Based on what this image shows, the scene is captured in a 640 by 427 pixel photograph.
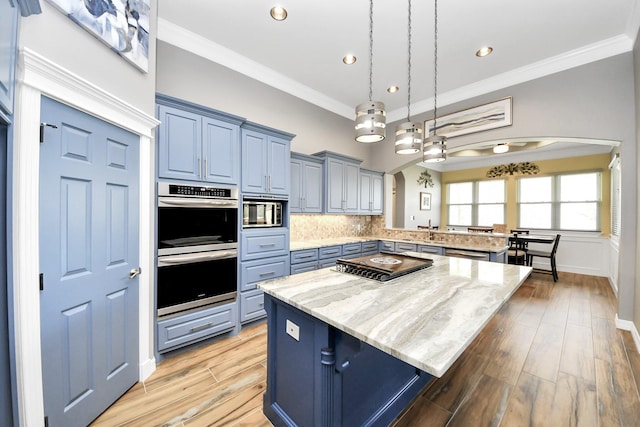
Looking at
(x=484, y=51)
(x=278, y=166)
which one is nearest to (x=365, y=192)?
(x=278, y=166)

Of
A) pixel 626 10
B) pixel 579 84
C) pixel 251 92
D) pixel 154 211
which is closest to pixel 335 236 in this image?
pixel 251 92

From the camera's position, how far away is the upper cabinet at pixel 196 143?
7.20 ft

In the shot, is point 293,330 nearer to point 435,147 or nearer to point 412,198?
point 435,147

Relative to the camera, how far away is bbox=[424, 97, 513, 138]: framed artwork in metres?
3.52

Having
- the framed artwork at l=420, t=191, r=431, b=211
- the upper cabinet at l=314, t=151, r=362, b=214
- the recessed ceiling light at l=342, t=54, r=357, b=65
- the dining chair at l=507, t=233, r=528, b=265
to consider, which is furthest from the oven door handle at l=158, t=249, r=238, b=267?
the framed artwork at l=420, t=191, r=431, b=211

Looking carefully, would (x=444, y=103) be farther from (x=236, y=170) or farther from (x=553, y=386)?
(x=553, y=386)

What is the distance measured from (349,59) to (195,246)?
3.00 meters

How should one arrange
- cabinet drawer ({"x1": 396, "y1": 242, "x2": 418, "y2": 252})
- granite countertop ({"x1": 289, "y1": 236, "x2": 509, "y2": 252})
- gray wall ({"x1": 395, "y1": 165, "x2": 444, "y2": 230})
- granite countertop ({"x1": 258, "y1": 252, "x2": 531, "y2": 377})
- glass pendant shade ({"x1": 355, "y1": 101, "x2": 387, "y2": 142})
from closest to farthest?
granite countertop ({"x1": 258, "y1": 252, "x2": 531, "y2": 377}) < glass pendant shade ({"x1": 355, "y1": 101, "x2": 387, "y2": 142}) < granite countertop ({"x1": 289, "y1": 236, "x2": 509, "y2": 252}) < cabinet drawer ({"x1": 396, "y1": 242, "x2": 418, "y2": 252}) < gray wall ({"x1": 395, "y1": 165, "x2": 444, "y2": 230})

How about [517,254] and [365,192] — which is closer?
[365,192]

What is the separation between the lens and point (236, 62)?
321 cm

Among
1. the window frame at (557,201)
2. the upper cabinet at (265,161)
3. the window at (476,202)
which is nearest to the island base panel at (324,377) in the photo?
the upper cabinet at (265,161)

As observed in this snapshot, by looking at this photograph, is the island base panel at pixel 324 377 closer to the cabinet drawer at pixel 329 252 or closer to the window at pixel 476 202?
the cabinet drawer at pixel 329 252

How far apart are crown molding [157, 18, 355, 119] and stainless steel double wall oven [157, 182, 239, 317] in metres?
1.81

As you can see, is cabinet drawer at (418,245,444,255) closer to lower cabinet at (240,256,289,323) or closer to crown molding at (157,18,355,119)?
lower cabinet at (240,256,289,323)
